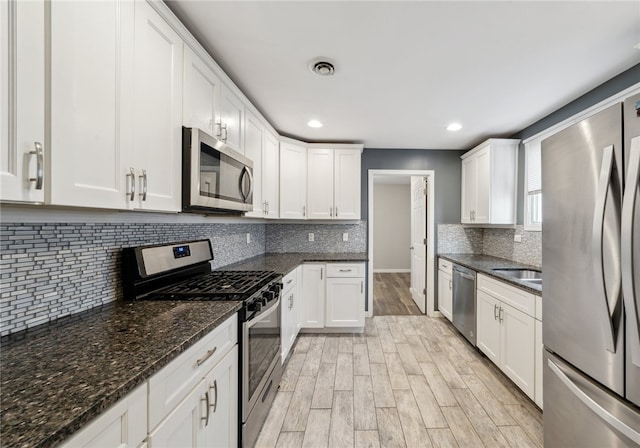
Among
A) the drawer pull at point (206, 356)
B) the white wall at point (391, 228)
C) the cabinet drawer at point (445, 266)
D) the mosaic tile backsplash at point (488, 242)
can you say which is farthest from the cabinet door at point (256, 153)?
the white wall at point (391, 228)

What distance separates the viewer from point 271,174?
2998 millimetres

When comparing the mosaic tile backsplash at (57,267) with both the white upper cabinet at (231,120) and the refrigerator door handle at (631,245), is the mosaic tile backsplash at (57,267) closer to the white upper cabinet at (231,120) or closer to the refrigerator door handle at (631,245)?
the white upper cabinet at (231,120)

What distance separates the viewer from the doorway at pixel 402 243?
3918 millimetres

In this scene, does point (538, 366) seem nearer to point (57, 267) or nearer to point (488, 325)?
point (488, 325)

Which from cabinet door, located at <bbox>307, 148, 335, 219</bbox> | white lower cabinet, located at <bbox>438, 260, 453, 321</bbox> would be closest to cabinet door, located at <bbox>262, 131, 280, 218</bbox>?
cabinet door, located at <bbox>307, 148, 335, 219</bbox>

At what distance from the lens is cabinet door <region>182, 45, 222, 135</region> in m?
1.45

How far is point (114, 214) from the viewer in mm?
1275

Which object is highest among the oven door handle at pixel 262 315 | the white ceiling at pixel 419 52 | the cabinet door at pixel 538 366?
the white ceiling at pixel 419 52

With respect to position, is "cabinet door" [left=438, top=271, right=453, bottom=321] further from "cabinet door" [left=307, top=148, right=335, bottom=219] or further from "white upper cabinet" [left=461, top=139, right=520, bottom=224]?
"cabinet door" [left=307, top=148, right=335, bottom=219]

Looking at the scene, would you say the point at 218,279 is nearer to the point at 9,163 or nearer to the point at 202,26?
the point at 9,163

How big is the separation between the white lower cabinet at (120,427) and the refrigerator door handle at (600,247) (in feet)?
5.40

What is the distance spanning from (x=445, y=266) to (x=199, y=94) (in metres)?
3.45

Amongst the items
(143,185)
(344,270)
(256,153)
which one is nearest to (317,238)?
(344,270)

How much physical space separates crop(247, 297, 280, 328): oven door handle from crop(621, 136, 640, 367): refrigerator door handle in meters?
1.60
